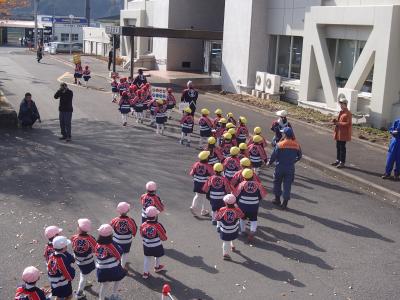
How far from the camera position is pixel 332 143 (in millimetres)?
17469

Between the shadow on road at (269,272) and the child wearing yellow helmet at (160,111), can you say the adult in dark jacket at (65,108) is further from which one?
the shadow on road at (269,272)

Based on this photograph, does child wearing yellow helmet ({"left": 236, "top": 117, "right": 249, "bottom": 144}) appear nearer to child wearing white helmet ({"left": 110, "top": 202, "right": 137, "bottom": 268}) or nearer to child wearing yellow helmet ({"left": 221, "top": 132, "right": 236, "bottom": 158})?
child wearing yellow helmet ({"left": 221, "top": 132, "right": 236, "bottom": 158})

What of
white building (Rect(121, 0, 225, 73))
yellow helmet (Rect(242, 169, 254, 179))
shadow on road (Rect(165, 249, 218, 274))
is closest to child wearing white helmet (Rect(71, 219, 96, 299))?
shadow on road (Rect(165, 249, 218, 274))

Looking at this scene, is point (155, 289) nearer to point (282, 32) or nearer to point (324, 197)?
point (324, 197)

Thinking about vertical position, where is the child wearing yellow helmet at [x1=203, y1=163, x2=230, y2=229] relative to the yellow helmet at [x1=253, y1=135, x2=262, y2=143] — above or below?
below

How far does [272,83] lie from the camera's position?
25188 millimetres

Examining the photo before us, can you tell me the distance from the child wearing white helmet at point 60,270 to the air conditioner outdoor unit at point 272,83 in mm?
19341

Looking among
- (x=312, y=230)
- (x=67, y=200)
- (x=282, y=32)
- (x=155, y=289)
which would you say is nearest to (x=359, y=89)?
(x=282, y=32)

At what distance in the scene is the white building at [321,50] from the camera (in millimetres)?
18969

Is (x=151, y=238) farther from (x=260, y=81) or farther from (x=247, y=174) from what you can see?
(x=260, y=81)

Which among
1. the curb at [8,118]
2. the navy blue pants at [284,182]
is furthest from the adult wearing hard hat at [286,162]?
the curb at [8,118]

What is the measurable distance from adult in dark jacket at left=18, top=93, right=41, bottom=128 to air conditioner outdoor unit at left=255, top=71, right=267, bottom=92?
1158 centimetres

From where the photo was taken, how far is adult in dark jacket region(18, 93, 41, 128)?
1789 centimetres

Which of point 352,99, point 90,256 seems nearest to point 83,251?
point 90,256
